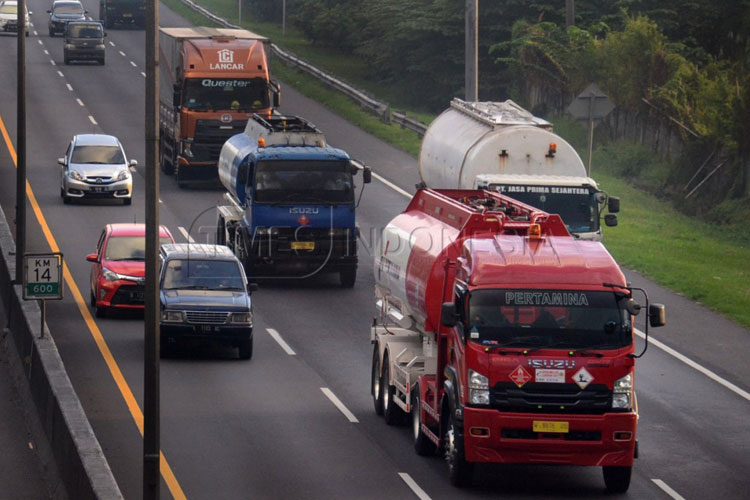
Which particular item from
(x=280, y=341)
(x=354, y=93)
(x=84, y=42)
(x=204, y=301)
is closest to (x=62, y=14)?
(x=84, y=42)

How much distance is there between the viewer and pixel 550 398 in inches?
720

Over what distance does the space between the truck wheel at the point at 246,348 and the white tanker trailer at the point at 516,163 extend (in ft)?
18.8

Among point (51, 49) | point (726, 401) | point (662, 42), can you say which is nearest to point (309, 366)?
point (726, 401)

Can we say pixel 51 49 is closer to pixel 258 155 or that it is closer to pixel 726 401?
pixel 258 155

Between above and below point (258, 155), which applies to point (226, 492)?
below

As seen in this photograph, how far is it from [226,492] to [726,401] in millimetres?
9520

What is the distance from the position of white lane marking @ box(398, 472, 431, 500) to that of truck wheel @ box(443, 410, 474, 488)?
447 millimetres

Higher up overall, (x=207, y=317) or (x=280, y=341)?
(x=207, y=317)

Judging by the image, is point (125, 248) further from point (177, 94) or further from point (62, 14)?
point (62, 14)

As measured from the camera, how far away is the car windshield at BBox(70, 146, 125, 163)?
44031mm

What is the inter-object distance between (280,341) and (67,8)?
195 feet

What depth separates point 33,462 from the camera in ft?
76.7

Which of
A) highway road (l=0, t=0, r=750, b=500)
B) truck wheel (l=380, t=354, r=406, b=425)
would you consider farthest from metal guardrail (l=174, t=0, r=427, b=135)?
truck wheel (l=380, t=354, r=406, b=425)

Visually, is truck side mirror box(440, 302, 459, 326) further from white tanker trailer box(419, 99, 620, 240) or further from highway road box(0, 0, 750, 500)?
white tanker trailer box(419, 99, 620, 240)
